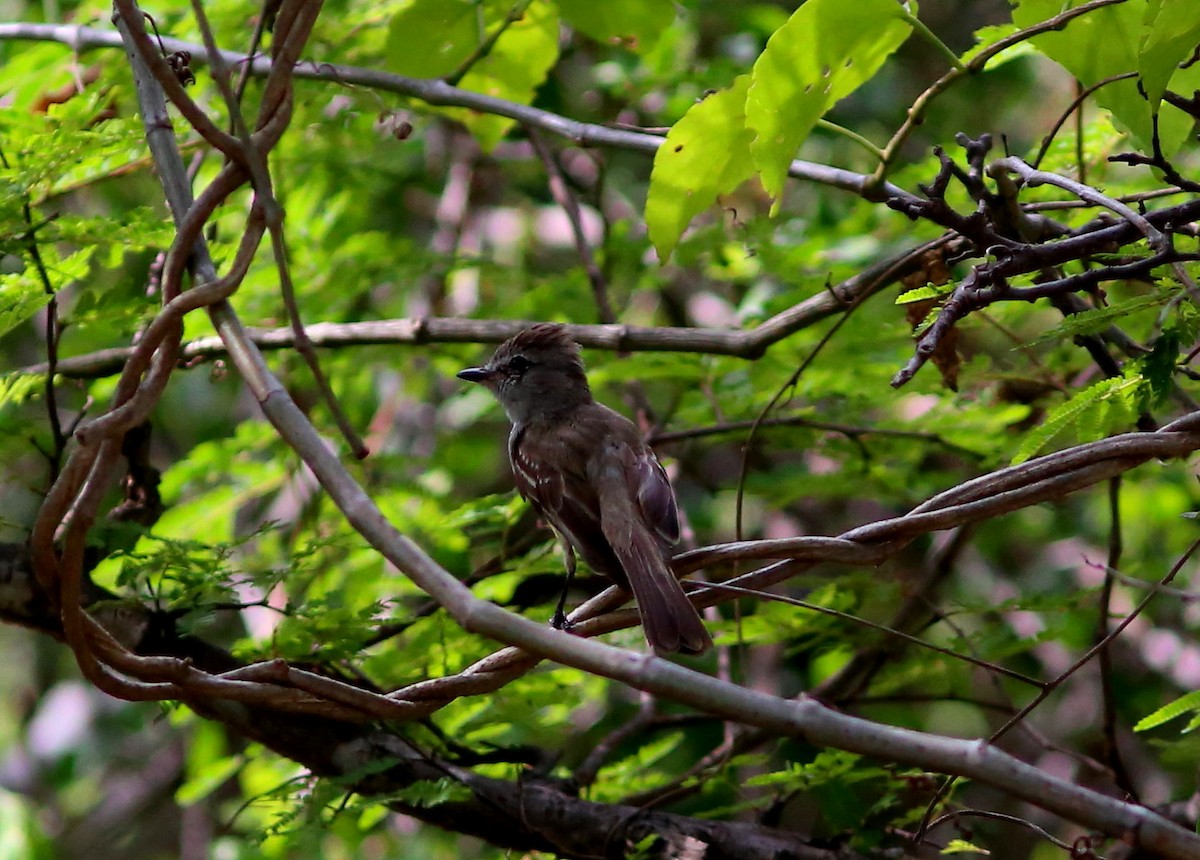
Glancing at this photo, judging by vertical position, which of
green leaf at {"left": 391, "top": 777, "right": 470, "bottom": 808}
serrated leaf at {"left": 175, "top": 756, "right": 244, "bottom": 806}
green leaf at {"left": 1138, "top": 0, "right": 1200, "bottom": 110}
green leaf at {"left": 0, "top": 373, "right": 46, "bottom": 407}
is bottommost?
serrated leaf at {"left": 175, "top": 756, "right": 244, "bottom": 806}

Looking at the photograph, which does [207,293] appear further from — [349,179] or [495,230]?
[495,230]

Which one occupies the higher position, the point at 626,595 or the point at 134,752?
the point at 626,595

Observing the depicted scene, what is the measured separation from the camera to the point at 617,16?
3.79 meters

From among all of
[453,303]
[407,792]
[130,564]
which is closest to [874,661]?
[407,792]

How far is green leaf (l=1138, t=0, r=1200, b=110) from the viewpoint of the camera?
7.73 feet

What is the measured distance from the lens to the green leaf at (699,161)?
2803 millimetres

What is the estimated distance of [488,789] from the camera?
11.4 ft

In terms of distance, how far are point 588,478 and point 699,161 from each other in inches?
55.8

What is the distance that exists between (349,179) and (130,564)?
2.46 meters

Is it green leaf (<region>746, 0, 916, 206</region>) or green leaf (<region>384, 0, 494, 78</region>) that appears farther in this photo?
green leaf (<region>384, 0, 494, 78</region>)

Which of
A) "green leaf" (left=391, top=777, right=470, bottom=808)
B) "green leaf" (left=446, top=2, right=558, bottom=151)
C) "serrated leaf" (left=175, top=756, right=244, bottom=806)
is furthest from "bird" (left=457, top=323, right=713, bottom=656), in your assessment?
"serrated leaf" (left=175, top=756, right=244, bottom=806)

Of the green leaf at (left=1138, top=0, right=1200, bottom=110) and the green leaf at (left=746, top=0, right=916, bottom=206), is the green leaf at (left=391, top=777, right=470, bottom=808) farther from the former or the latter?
the green leaf at (left=1138, top=0, right=1200, bottom=110)

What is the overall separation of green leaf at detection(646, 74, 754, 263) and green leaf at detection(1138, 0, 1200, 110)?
0.80 m

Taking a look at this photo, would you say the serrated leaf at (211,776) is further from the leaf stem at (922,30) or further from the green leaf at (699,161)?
the leaf stem at (922,30)
